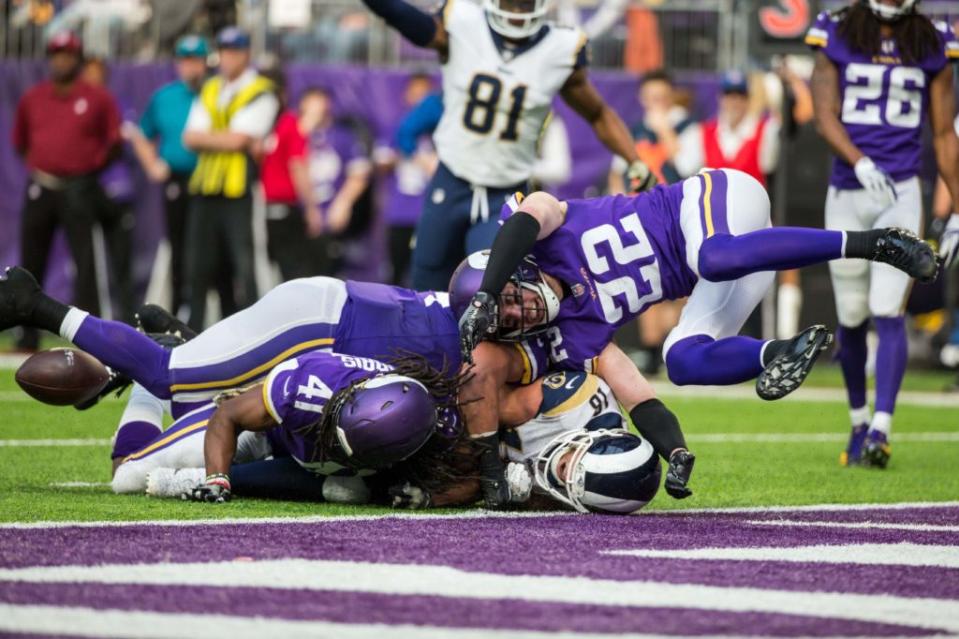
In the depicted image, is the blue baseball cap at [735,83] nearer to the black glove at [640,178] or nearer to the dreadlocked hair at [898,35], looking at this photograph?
the dreadlocked hair at [898,35]

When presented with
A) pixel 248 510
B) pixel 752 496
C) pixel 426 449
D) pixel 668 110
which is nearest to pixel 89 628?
pixel 248 510

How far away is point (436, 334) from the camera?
213 inches

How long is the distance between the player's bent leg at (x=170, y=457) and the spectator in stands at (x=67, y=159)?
7.02 metres

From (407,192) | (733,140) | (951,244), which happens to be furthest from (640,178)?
(407,192)

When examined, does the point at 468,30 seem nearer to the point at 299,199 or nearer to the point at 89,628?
the point at 89,628

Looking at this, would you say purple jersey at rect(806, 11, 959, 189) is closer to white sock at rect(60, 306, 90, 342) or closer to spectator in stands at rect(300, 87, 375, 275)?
white sock at rect(60, 306, 90, 342)

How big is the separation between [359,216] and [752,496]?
8851 mm

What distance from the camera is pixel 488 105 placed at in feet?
24.4

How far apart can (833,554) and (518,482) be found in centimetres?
115

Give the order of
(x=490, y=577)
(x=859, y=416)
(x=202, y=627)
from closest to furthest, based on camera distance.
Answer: (x=202, y=627) → (x=490, y=577) → (x=859, y=416)

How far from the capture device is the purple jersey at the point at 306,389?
490 cm

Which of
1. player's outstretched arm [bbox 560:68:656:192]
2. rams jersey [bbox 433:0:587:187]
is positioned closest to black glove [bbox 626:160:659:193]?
player's outstretched arm [bbox 560:68:656:192]

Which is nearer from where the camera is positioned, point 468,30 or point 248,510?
point 248,510

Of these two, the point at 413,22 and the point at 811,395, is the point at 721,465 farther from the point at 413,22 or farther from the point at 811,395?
the point at 811,395
